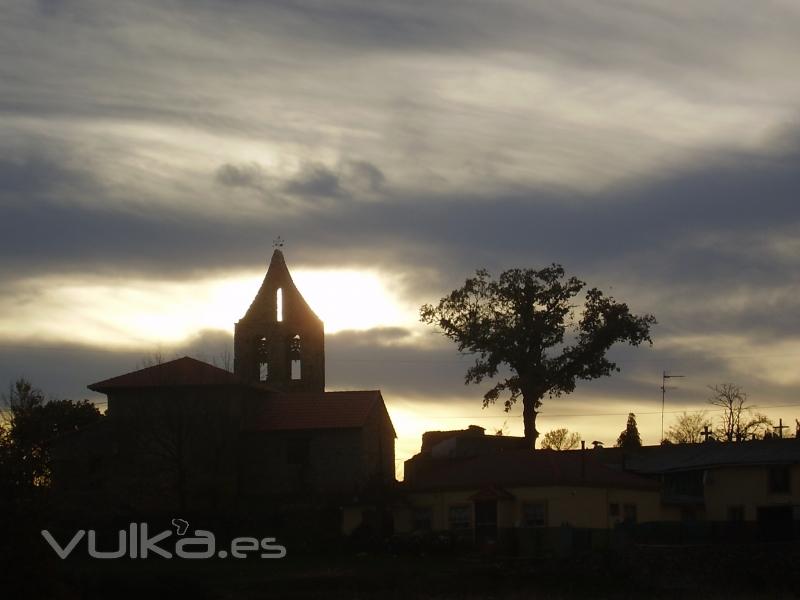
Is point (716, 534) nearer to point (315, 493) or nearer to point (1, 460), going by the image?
point (315, 493)

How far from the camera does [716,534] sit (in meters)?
55.0

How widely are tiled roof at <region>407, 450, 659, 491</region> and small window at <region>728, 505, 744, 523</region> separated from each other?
215 inches

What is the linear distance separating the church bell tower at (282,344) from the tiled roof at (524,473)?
48.7ft

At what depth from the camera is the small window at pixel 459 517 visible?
56062 mm

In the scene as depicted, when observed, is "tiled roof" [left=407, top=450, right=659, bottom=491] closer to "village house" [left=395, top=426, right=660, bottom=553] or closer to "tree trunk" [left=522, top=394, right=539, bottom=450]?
"village house" [left=395, top=426, right=660, bottom=553]

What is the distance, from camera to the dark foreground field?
1577 inches

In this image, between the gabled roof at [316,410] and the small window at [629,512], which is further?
the gabled roof at [316,410]

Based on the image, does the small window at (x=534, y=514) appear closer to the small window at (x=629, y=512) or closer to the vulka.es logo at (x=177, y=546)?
the small window at (x=629, y=512)

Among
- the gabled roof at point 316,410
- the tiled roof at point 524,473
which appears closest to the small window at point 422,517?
the tiled roof at point 524,473

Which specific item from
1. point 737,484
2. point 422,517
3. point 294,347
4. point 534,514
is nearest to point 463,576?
point 534,514

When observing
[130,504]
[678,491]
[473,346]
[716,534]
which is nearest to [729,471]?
[678,491]

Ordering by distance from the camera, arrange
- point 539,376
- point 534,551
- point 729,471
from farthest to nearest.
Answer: point 539,376 < point 729,471 < point 534,551

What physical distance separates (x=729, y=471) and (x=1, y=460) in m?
33.3

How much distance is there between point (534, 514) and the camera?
5484 centimetres
